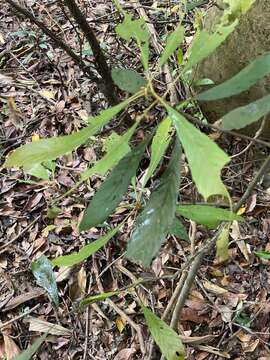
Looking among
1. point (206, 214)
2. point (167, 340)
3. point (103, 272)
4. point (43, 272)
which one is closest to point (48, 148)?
point (206, 214)

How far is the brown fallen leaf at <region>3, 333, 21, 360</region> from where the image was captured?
172 centimetres

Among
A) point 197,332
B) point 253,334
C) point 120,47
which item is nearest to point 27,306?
point 197,332

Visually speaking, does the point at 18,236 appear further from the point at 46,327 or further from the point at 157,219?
the point at 157,219

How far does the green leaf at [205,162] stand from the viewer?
59 centimetres

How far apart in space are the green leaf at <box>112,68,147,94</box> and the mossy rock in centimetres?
101

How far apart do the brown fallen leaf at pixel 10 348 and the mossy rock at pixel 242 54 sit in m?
1.07

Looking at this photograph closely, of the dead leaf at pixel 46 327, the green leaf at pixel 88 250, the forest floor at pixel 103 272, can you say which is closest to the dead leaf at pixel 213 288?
the forest floor at pixel 103 272

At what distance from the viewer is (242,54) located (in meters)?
1.84

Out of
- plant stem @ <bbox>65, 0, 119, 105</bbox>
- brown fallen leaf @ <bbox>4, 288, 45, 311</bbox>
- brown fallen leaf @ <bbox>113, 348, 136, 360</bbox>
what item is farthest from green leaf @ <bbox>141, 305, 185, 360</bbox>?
plant stem @ <bbox>65, 0, 119, 105</bbox>

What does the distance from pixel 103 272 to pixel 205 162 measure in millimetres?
950

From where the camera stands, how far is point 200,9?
254cm

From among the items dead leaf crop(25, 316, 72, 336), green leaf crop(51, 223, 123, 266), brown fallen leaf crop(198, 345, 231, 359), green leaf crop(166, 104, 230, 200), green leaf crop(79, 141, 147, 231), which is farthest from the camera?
dead leaf crop(25, 316, 72, 336)

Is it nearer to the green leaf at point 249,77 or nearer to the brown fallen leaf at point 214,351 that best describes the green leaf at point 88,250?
the green leaf at point 249,77

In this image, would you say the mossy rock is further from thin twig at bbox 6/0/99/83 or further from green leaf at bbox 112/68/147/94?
green leaf at bbox 112/68/147/94
